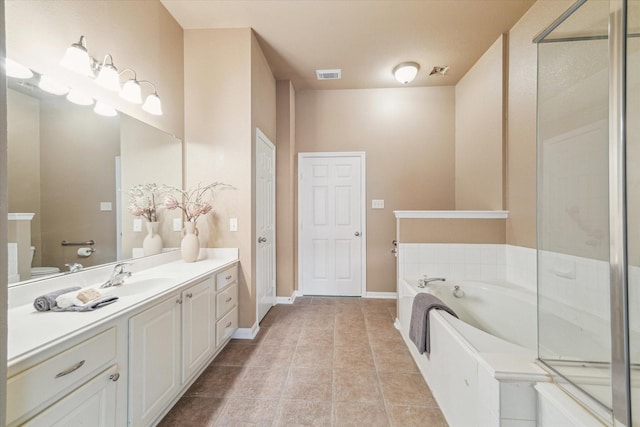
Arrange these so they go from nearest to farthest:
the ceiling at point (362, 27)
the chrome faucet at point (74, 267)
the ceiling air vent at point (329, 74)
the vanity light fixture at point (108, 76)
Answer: the chrome faucet at point (74, 267), the vanity light fixture at point (108, 76), the ceiling at point (362, 27), the ceiling air vent at point (329, 74)

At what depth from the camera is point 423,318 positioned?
169 centimetres

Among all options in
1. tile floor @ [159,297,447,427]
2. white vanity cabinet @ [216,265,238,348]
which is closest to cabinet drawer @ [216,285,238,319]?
white vanity cabinet @ [216,265,238,348]

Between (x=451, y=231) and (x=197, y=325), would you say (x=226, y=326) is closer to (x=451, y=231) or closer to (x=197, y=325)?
(x=197, y=325)

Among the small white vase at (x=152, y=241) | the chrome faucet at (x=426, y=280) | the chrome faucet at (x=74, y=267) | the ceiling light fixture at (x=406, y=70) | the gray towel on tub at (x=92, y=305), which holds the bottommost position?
the chrome faucet at (x=426, y=280)

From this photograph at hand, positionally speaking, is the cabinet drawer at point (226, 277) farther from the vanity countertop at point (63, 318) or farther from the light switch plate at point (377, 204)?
the light switch plate at point (377, 204)

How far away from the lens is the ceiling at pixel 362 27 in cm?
207

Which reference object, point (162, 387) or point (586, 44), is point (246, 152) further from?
point (586, 44)

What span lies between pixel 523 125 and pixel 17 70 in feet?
11.4

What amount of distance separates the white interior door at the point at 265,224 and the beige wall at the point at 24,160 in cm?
149

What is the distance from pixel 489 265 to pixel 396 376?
57.8 inches

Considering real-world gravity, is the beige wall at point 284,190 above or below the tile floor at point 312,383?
above

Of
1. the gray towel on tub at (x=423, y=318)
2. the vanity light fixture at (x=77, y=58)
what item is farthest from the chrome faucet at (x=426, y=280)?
→ the vanity light fixture at (x=77, y=58)

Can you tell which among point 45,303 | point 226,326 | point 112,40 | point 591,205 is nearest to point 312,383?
point 226,326

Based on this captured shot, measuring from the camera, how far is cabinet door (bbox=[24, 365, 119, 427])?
818 mm
